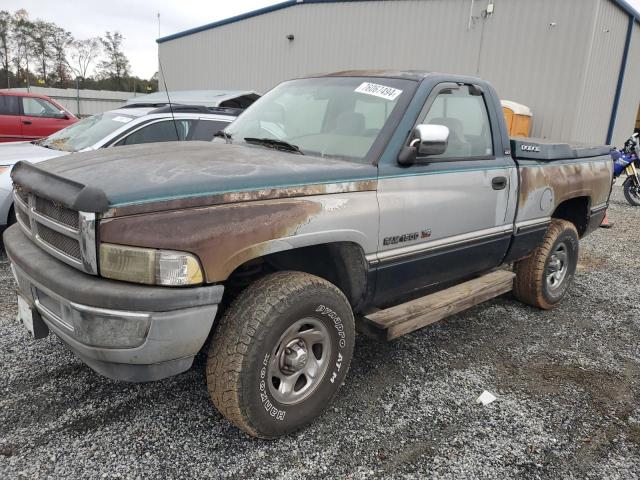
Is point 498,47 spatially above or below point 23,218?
above

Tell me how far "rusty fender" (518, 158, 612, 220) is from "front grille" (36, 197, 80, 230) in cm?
309

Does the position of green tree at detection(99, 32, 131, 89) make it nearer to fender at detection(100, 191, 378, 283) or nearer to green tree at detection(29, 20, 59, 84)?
green tree at detection(29, 20, 59, 84)

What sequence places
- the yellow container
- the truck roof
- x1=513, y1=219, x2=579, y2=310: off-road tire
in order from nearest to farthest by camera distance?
the truck roof, x1=513, y1=219, x2=579, y2=310: off-road tire, the yellow container

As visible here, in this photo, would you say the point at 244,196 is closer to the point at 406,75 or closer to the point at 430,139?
the point at 430,139

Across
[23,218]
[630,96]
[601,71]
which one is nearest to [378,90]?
[23,218]

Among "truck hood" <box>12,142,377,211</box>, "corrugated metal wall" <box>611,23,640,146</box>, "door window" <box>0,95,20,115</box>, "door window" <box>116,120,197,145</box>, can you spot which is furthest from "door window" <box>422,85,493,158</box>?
"corrugated metal wall" <box>611,23,640,146</box>

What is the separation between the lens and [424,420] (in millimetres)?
2807

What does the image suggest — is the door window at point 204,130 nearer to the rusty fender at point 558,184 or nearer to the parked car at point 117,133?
the parked car at point 117,133

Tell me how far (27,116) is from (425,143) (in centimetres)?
1070

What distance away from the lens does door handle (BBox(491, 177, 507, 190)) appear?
11.5 ft

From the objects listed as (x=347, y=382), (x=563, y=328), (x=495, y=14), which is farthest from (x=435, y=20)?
(x=347, y=382)

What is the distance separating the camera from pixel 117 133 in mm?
5758

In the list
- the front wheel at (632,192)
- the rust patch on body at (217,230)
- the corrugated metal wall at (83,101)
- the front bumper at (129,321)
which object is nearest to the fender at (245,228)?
the rust patch on body at (217,230)

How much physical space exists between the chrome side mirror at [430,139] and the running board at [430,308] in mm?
996
